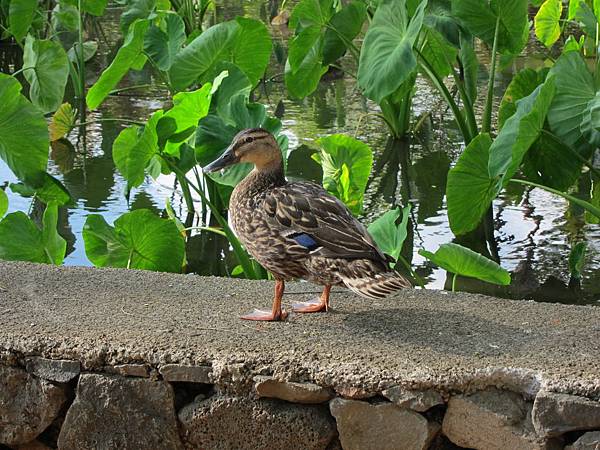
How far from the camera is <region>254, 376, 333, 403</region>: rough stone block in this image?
270 centimetres

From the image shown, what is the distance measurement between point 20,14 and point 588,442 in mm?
5210

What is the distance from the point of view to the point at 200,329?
2975 millimetres

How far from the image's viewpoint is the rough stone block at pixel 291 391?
2699 mm

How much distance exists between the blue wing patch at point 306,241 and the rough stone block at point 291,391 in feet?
1.44

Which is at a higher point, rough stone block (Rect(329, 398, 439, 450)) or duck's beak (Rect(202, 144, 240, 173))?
duck's beak (Rect(202, 144, 240, 173))

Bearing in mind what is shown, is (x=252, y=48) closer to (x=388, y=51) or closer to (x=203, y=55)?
(x=203, y=55)

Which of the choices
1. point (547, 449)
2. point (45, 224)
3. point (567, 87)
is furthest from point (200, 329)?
point (567, 87)

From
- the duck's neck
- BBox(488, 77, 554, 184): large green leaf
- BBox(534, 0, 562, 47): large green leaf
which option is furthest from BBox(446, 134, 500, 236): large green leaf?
BBox(534, 0, 562, 47): large green leaf

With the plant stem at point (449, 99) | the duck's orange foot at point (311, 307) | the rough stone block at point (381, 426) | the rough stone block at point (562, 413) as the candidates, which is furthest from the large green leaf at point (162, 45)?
the rough stone block at point (562, 413)

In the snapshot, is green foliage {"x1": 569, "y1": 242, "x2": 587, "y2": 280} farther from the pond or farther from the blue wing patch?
the blue wing patch

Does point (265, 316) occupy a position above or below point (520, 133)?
below

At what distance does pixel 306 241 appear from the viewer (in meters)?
3.00

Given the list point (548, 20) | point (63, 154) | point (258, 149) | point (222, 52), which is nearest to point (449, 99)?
point (222, 52)

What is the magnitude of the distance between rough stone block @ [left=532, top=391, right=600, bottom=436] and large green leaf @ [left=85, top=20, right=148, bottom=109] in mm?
2942
